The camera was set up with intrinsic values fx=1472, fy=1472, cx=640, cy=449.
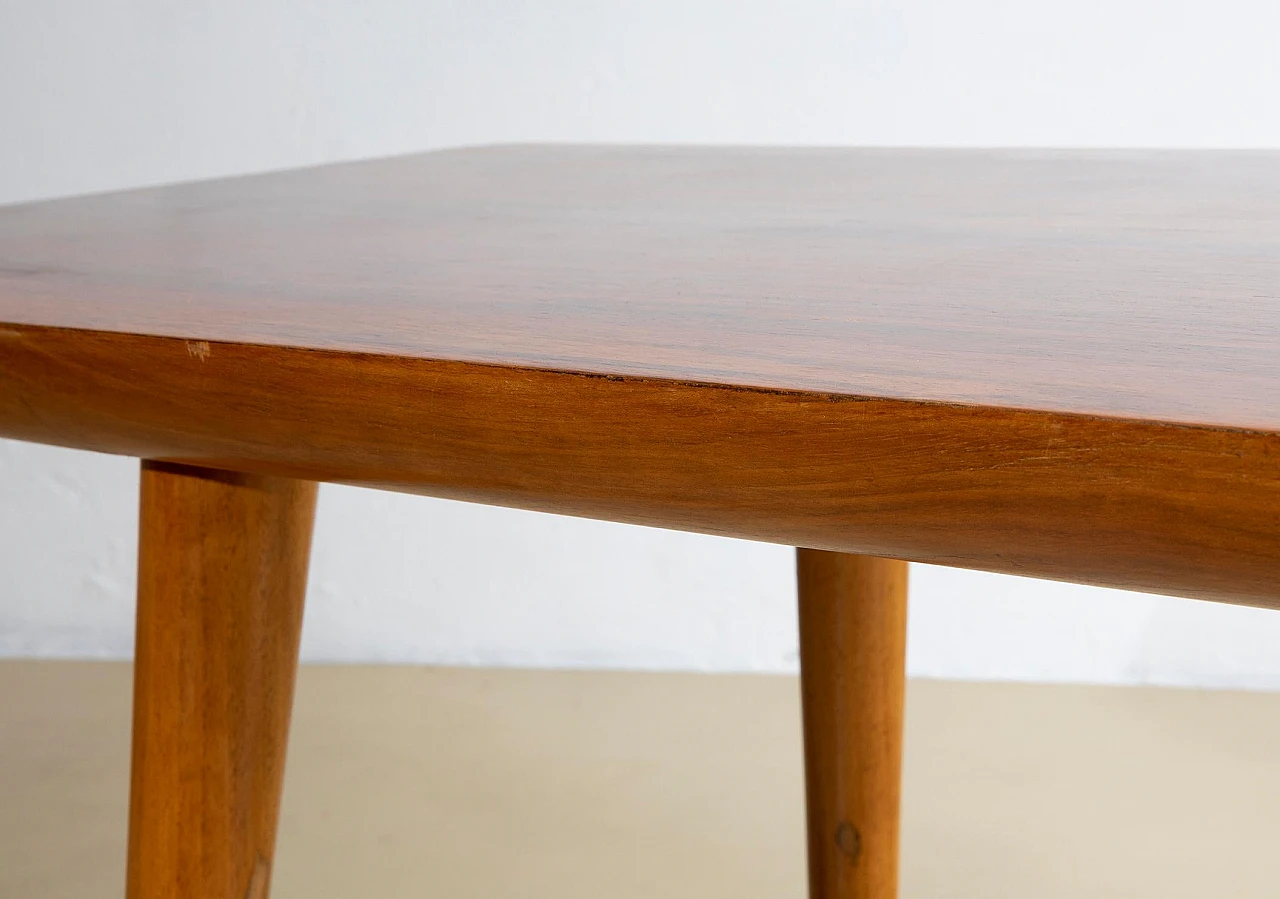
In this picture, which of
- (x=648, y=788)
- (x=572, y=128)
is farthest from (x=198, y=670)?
(x=572, y=128)

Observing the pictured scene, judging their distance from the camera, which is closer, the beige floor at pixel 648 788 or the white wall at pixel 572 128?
the beige floor at pixel 648 788

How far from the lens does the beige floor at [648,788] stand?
101 cm

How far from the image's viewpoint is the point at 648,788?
1155 mm

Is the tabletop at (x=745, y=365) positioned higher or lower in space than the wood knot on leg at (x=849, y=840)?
higher

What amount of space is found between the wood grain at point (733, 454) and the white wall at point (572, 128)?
1.07 meters

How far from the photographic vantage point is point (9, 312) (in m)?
0.35

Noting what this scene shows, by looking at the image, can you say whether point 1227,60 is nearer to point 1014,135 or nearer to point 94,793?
point 1014,135

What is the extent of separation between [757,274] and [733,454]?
130 millimetres

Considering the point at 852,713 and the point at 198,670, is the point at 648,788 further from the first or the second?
the point at 198,670

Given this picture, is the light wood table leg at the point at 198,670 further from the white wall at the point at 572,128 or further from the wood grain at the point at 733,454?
the white wall at the point at 572,128

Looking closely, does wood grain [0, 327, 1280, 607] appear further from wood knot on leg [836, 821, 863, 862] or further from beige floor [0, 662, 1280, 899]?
beige floor [0, 662, 1280, 899]

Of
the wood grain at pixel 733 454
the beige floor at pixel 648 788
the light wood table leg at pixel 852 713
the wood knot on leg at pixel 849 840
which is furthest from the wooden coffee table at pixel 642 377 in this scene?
the beige floor at pixel 648 788

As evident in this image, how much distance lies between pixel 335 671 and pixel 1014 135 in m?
0.81

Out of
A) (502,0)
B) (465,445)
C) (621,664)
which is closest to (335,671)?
(621,664)
